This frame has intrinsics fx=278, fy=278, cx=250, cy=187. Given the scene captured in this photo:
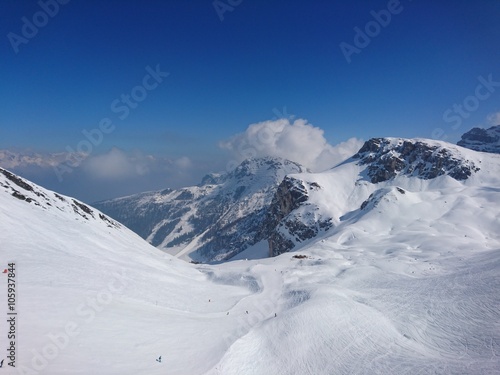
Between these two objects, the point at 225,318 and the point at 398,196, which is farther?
the point at 398,196

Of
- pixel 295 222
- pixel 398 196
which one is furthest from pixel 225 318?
pixel 295 222

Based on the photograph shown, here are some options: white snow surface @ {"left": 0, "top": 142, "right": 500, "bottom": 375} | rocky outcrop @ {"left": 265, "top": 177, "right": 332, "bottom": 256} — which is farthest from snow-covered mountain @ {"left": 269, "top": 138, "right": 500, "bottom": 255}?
white snow surface @ {"left": 0, "top": 142, "right": 500, "bottom": 375}

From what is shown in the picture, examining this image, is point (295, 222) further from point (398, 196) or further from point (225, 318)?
point (225, 318)

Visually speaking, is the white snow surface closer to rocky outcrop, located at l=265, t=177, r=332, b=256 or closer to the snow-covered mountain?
the snow-covered mountain

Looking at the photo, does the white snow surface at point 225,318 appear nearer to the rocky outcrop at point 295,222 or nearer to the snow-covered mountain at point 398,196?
the snow-covered mountain at point 398,196

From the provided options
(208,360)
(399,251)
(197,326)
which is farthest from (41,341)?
(399,251)

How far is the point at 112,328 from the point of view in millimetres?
15445

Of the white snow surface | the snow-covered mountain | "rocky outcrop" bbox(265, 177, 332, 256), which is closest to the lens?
the white snow surface

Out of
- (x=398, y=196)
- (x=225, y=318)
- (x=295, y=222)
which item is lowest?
(x=225, y=318)

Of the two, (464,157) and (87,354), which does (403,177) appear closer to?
(464,157)

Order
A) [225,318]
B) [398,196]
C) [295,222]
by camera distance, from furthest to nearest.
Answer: [295,222] < [398,196] < [225,318]

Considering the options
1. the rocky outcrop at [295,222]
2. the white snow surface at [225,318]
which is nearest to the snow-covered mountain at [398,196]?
the rocky outcrop at [295,222]

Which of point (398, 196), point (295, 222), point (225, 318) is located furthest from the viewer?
A: point (295, 222)

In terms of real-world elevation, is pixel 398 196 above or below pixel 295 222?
below
